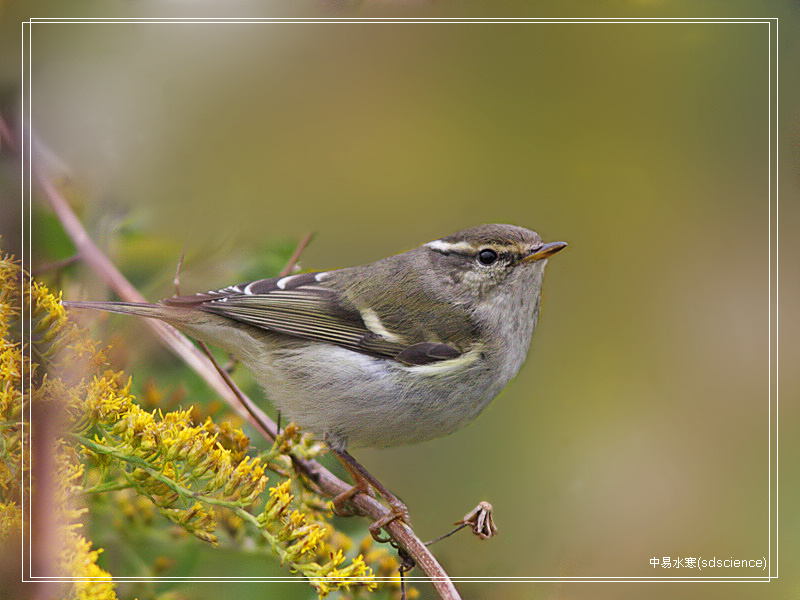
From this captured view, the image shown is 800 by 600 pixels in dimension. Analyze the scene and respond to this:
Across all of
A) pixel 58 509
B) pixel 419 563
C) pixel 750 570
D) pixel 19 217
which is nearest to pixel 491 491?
pixel 419 563

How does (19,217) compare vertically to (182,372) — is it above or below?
above

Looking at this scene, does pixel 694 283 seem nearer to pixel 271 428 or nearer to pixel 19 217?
pixel 271 428

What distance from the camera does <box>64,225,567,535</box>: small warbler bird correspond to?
201 cm

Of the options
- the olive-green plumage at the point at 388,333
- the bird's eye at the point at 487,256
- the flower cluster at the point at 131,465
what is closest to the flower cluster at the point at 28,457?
the flower cluster at the point at 131,465

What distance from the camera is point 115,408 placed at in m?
1.93

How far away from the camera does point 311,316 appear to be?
6.84ft

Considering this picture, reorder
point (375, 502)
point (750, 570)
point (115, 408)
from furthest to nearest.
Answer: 1. point (750, 570)
2. point (375, 502)
3. point (115, 408)

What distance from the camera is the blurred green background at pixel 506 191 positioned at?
216 cm

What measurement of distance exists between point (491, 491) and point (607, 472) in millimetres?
371

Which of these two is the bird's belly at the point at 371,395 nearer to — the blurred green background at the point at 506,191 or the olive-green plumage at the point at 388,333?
the olive-green plumage at the point at 388,333

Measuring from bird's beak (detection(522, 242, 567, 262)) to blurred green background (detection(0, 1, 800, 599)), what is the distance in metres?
0.16

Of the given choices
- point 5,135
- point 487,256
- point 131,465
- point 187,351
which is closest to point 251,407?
point 187,351

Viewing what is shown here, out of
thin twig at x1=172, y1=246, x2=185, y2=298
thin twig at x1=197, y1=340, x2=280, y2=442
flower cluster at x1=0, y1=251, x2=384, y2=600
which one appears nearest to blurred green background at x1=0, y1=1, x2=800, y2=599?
thin twig at x1=172, y1=246, x2=185, y2=298

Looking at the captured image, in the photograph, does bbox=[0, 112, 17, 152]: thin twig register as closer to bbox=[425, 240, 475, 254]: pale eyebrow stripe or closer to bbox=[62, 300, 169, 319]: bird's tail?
bbox=[62, 300, 169, 319]: bird's tail
